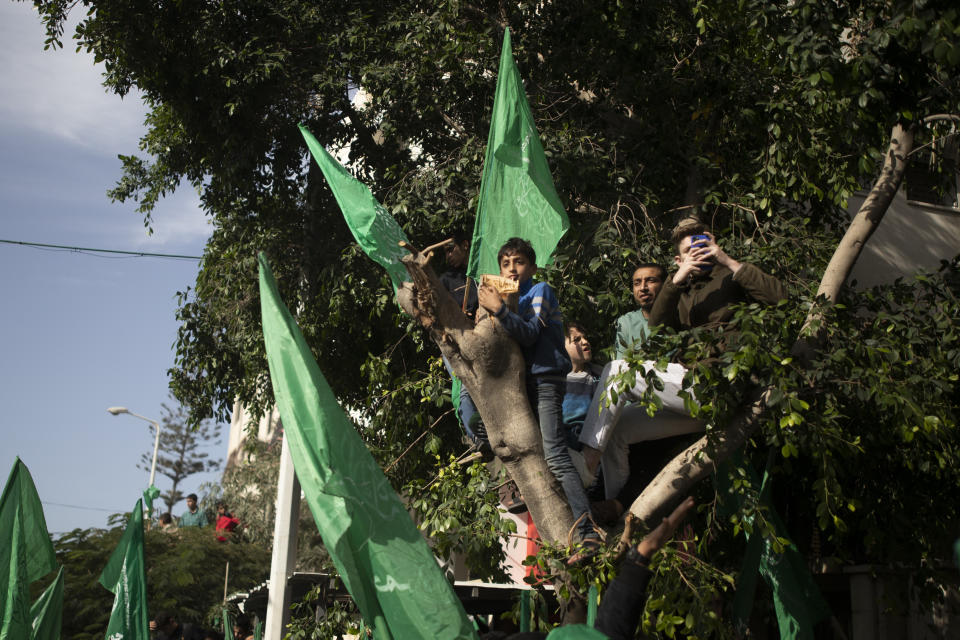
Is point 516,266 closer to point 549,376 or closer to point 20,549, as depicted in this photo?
point 549,376

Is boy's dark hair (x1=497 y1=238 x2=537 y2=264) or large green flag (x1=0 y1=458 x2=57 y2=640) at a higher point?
boy's dark hair (x1=497 y1=238 x2=537 y2=264)

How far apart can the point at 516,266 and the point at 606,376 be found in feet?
2.63

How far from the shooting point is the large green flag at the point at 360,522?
4.19 meters

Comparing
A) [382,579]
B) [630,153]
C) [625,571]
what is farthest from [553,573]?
[630,153]

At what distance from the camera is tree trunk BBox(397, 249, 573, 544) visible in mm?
5090

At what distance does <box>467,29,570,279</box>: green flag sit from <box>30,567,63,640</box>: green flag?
18.2ft

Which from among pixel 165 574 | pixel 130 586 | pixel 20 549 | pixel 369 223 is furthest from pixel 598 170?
pixel 165 574

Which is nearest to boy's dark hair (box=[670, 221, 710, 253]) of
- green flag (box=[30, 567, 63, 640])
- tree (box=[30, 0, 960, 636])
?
tree (box=[30, 0, 960, 636])

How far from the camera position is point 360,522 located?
431cm

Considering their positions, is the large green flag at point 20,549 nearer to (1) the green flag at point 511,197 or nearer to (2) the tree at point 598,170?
(2) the tree at point 598,170

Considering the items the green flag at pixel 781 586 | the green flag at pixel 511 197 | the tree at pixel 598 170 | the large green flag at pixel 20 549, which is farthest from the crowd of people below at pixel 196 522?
the green flag at pixel 511 197

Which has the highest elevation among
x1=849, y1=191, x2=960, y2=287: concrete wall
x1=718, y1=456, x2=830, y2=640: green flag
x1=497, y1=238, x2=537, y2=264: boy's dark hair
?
x1=849, y1=191, x2=960, y2=287: concrete wall

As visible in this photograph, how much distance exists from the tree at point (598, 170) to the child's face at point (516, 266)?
87cm

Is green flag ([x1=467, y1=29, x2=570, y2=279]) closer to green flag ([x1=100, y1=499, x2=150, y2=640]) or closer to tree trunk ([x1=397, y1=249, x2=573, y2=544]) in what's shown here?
tree trunk ([x1=397, y1=249, x2=573, y2=544])
